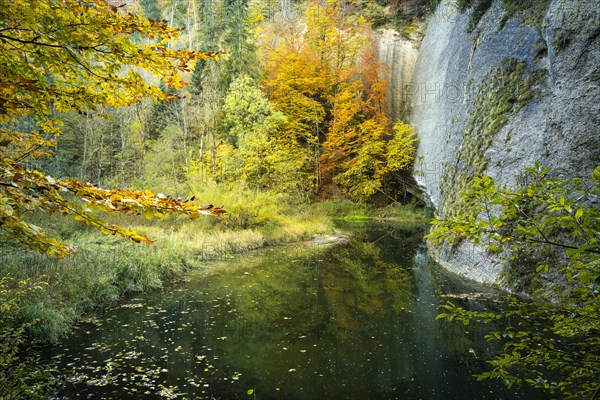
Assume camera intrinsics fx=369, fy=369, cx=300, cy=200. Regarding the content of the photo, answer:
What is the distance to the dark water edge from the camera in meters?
5.59

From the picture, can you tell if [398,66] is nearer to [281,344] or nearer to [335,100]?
[335,100]

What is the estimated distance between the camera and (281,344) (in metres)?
7.24

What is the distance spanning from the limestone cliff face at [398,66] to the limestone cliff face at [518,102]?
1199cm

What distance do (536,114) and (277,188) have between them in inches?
560

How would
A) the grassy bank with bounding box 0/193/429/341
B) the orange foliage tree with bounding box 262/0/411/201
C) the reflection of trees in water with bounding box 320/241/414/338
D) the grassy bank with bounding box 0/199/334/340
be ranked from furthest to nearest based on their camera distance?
1. the orange foliage tree with bounding box 262/0/411/201
2. the reflection of trees in water with bounding box 320/241/414/338
3. the grassy bank with bounding box 0/193/429/341
4. the grassy bank with bounding box 0/199/334/340

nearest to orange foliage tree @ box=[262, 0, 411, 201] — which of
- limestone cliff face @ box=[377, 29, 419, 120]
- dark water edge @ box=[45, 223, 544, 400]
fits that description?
limestone cliff face @ box=[377, 29, 419, 120]

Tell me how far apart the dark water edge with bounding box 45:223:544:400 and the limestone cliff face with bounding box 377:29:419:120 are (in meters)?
23.0

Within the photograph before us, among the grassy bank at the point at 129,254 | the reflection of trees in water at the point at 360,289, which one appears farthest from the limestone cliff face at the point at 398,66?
the reflection of trees in water at the point at 360,289

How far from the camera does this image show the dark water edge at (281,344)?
5.59m

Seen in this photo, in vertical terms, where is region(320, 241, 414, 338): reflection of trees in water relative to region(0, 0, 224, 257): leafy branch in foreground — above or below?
below

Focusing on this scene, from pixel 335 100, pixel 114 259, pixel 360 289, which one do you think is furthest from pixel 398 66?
pixel 114 259

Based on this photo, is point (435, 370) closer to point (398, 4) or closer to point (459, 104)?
point (459, 104)

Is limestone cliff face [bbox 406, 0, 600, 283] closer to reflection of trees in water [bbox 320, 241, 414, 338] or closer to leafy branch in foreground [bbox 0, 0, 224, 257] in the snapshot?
reflection of trees in water [bbox 320, 241, 414, 338]

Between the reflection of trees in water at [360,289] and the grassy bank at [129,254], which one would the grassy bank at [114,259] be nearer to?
the grassy bank at [129,254]
